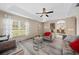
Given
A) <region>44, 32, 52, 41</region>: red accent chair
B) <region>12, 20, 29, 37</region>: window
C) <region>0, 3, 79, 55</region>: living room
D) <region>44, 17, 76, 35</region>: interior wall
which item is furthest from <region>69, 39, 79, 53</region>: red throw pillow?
<region>12, 20, 29, 37</region>: window

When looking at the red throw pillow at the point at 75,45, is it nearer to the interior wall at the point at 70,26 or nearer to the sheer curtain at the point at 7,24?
the interior wall at the point at 70,26

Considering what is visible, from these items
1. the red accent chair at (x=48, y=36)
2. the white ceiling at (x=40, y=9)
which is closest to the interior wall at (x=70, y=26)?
the white ceiling at (x=40, y=9)

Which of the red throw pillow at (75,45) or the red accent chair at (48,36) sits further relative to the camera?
the red accent chair at (48,36)

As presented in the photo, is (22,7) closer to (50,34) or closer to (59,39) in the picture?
(50,34)

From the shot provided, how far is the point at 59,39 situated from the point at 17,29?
0.79 m

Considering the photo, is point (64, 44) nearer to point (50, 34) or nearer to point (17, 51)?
point (50, 34)

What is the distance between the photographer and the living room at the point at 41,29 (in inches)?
79.9

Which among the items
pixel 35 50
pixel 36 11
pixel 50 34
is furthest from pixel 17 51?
pixel 36 11

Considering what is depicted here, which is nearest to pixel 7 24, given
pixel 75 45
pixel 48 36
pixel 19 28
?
pixel 19 28

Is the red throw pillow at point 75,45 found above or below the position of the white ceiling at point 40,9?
below

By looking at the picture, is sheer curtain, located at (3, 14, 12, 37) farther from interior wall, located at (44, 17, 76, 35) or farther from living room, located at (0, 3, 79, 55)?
interior wall, located at (44, 17, 76, 35)

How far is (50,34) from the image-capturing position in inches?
83.4
